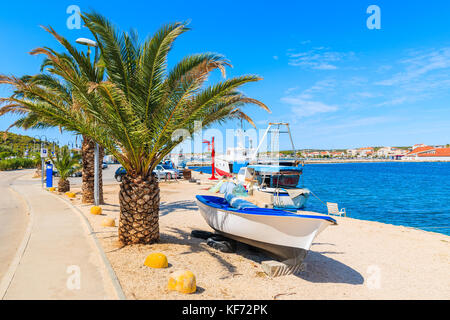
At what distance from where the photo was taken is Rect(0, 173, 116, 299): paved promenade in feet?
14.6

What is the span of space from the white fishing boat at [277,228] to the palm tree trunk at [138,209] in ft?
6.24

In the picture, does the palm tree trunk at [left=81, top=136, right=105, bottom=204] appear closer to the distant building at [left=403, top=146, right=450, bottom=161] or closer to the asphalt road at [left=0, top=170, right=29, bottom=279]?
the asphalt road at [left=0, top=170, right=29, bottom=279]

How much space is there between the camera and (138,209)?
701cm

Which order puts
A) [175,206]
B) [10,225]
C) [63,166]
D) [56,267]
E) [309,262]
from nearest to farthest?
[56,267] < [309,262] < [10,225] < [175,206] < [63,166]

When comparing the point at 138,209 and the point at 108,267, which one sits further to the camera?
the point at 138,209

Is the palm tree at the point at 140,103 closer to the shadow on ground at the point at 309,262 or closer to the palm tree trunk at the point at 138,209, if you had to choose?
the palm tree trunk at the point at 138,209

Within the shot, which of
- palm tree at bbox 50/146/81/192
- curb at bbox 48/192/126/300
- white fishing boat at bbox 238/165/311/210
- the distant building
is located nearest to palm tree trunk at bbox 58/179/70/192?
palm tree at bbox 50/146/81/192

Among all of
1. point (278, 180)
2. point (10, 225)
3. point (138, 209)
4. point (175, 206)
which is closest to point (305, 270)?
point (138, 209)

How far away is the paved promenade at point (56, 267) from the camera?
175 inches

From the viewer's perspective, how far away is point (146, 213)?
7090 millimetres

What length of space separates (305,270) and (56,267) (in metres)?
5.77

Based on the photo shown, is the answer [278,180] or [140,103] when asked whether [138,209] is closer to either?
[140,103]

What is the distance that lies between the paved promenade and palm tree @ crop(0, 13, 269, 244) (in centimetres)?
133
